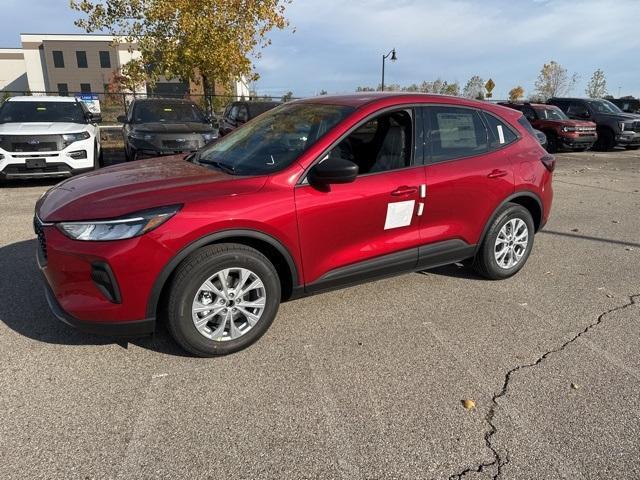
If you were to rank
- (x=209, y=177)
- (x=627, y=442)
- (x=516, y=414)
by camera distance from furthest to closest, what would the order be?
(x=209, y=177) < (x=516, y=414) < (x=627, y=442)

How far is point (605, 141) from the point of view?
58.8 ft

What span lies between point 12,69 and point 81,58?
15.8 metres

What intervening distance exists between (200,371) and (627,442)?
2.41 meters

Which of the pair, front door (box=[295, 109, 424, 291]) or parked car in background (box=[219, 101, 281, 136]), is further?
parked car in background (box=[219, 101, 281, 136])

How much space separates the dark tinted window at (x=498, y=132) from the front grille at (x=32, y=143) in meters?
7.26

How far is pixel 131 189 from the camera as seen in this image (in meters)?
3.12

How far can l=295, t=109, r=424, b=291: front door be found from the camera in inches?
130

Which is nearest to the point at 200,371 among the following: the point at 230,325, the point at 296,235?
the point at 230,325

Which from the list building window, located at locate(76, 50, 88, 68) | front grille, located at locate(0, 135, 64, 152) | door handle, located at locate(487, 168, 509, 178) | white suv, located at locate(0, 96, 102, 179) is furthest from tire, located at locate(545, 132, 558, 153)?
building window, located at locate(76, 50, 88, 68)

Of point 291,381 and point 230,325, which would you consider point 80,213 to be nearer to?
point 230,325

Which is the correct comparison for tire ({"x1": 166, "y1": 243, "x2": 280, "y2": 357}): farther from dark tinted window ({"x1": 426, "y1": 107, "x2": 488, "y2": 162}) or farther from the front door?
dark tinted window ({"x1": 426, "y1": 107, "x2": 488, "y2": 162})

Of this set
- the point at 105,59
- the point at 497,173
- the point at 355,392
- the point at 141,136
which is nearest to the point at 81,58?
the point at 105,59

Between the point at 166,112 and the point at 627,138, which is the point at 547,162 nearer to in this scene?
the point at 166,112

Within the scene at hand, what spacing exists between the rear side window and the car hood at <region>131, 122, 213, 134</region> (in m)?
6.67
